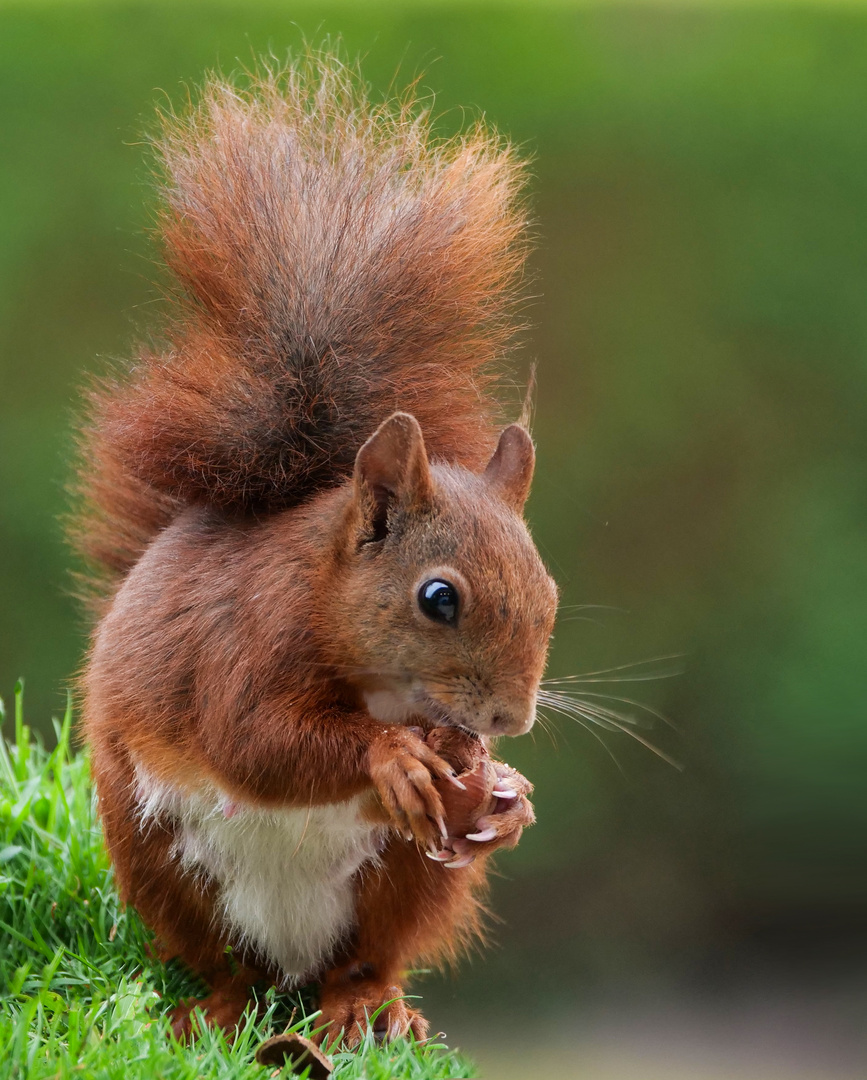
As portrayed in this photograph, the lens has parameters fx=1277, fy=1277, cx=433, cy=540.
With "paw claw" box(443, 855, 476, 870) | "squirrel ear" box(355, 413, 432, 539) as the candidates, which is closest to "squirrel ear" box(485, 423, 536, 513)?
"squirrel ear" box(355, 413, 432, 539)

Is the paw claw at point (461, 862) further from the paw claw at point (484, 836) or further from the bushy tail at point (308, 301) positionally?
the bushy tail at point (308, 301)

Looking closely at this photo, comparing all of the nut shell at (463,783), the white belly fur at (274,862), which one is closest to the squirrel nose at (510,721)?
the nut shell at (463,783)

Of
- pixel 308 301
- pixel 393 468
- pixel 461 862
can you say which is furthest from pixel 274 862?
pixel 308 301

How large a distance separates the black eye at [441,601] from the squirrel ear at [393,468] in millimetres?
122

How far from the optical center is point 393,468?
1500mm

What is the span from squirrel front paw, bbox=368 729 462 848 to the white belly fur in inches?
6.8

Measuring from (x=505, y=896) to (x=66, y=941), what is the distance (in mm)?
2197

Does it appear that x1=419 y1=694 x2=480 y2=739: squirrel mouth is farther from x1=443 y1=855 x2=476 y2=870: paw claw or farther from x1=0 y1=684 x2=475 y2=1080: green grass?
x1=0 y1=684 x2=475 y2=1080: green grass

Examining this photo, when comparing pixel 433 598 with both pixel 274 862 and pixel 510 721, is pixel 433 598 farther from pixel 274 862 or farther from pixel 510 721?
pixel 274 862

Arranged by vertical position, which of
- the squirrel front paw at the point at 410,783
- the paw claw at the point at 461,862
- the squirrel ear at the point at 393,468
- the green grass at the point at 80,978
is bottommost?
the green grass at the point at 80,978

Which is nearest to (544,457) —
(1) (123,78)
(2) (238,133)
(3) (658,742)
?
(3) (658,742)

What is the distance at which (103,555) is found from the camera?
2090 millimetres

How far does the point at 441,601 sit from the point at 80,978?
82cm

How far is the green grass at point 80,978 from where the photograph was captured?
1451 mm
